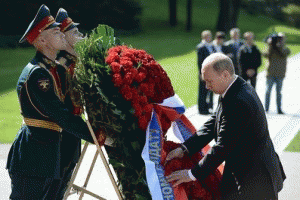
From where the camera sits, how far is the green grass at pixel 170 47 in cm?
1285

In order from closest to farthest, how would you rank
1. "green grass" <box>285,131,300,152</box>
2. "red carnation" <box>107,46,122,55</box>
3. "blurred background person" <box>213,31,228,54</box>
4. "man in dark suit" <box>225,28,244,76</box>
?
"red carnation" <box>107,46,122,55</box>
"green grass" <box>285,131,300,152</box>
"blurred background person" <box>213,31,228,54</box>
"man in dark suit" <box>225,28,244,76</box>

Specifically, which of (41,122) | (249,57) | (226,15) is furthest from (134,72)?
(226,15)

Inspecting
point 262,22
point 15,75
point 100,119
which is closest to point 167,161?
point 100,119

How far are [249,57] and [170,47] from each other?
17390 millimetres

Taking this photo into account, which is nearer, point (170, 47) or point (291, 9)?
point (170, 47)

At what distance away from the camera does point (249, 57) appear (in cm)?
1156

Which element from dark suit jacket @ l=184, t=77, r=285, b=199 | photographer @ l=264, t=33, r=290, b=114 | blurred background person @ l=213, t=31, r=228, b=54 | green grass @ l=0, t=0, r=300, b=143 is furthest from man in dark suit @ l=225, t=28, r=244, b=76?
dark suit jacket @ l=184, t=77, r=285, b=199

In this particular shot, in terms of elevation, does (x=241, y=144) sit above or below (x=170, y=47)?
above

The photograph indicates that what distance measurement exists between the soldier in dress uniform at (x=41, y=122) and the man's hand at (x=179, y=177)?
0.70m

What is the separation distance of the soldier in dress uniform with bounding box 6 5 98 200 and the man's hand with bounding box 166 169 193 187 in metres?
0.70

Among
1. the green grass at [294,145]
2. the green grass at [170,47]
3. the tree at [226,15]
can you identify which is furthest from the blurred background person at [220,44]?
the tree at [226,15]

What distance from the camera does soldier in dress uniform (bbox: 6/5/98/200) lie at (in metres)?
3.78

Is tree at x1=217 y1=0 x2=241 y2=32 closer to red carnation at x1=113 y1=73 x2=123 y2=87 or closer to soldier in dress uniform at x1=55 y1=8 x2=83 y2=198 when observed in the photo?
soldier in dress uniform at x1=55 y1=8 x2=83 y2=198

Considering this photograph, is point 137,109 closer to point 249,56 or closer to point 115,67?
point 115,67
